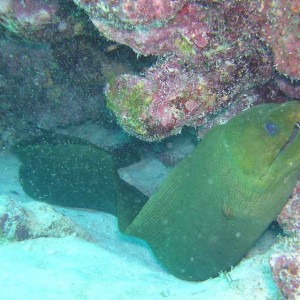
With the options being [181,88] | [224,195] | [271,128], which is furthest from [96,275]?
[271,128]

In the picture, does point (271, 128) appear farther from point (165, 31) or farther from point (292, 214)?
point (165, 31)

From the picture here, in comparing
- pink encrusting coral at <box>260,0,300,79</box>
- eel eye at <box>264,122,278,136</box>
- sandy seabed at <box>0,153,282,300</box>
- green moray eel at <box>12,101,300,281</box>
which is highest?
pink encrusting coral at <box>260,0,300,79</box>

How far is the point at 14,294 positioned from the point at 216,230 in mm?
2231

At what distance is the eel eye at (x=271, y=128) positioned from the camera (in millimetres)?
2895

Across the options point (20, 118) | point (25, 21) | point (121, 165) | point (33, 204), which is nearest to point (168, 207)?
point (33, 204)

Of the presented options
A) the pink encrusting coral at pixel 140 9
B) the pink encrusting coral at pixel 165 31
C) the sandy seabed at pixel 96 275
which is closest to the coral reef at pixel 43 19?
the pink encrusting coral at pixel 165 31

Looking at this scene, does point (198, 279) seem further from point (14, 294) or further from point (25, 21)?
point (25, 21)

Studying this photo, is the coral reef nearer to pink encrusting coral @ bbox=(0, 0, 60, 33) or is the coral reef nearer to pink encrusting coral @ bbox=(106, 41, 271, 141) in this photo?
pink encrusting coral @ bbox=(0, 0, 60, 33)

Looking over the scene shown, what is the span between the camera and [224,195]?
341 cm

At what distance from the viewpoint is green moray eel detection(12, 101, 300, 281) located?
116 inches

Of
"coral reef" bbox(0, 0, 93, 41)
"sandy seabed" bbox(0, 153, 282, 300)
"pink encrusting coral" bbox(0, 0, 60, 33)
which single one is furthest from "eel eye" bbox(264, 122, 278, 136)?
"pink encrusting coral" bbox(0, 0, 60, 33)

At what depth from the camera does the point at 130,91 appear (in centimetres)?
312

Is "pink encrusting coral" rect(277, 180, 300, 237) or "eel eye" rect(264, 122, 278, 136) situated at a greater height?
"eel eye" rect(264, 122, 278, 136)

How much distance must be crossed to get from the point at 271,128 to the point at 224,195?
922 millimetres
